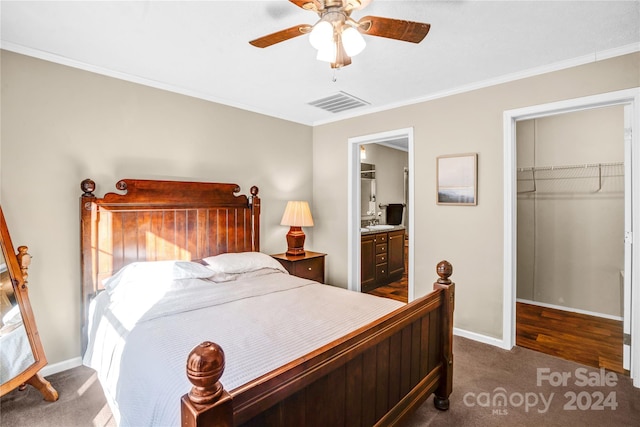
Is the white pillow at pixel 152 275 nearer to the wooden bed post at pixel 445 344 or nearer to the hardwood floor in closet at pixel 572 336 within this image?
the wooden bed post at pixel 445 344

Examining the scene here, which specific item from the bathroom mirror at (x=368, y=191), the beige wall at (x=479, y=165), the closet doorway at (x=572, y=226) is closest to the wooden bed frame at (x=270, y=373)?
the beige wall at (x=479, y=165)

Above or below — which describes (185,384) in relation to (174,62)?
below

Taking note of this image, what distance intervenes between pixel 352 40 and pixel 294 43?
916 millimetres

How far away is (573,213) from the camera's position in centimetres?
390

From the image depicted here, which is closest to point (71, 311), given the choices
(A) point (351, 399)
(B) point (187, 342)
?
(B) point (187, 342)

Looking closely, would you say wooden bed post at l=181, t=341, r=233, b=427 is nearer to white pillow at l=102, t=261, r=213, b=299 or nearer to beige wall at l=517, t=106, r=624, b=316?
white pillow at l=102, t=261, r=213, b=299

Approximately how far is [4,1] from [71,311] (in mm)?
2126

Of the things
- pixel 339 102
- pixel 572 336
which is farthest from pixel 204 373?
pixel 572 336

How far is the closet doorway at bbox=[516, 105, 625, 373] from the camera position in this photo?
3594 millimetres

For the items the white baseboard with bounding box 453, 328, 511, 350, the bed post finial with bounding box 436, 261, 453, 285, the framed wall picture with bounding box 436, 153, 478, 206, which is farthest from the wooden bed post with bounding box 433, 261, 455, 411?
the framed wall picture with bounding box 436, 153, 478, 206

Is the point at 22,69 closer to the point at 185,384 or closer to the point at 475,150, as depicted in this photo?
the point at 185,384

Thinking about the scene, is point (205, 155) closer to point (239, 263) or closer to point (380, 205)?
point (239, 263)

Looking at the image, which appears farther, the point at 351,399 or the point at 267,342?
the point at 267,342

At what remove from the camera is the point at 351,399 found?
4.52 feet
